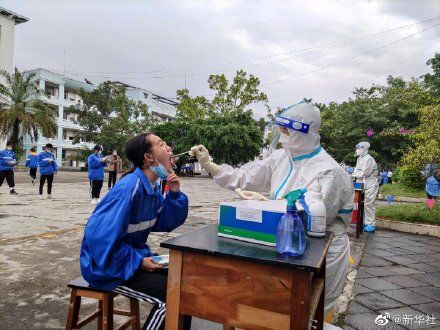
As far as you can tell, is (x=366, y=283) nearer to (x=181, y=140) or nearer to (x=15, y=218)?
(x=15, y=218)

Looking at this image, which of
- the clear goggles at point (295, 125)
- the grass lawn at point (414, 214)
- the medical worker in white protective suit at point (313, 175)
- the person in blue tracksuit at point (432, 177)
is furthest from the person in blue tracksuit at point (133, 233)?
the grass lawn at point (414, 214)

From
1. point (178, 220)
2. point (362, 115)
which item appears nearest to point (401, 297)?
point (178, 220)

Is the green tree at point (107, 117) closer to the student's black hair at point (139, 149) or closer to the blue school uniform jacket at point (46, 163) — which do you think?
the blue school uniform jacket at point (46, 163)

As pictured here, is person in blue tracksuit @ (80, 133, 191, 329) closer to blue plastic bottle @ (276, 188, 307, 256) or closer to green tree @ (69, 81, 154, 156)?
blue plastic bottle @ (276, 188, 307, 256)

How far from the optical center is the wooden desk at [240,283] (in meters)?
1.54

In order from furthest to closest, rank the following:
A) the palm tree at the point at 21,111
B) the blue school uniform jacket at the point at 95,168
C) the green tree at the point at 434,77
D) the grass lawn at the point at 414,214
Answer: the palm tree at the point at 21,111, the green tree at the point at 434,77, the blue school uniform jacket at the point at 95,168, the grass lawn at the point at 414,214

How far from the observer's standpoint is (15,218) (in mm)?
7352

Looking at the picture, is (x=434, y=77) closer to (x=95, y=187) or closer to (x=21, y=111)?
(x=95, y=187)

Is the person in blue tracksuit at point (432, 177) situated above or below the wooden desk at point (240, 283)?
above

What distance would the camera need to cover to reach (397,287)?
416cm

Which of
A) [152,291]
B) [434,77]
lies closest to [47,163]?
[152,291]

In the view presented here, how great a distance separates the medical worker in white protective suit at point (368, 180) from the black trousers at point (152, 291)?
6170mm

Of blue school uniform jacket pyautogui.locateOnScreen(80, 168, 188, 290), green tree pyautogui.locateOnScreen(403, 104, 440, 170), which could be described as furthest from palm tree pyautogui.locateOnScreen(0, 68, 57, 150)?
blue school uniform jacket pyautogui.locateOnScreen(80, 168, 188, 290)

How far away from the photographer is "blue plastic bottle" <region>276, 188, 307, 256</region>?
1659 millimetres
